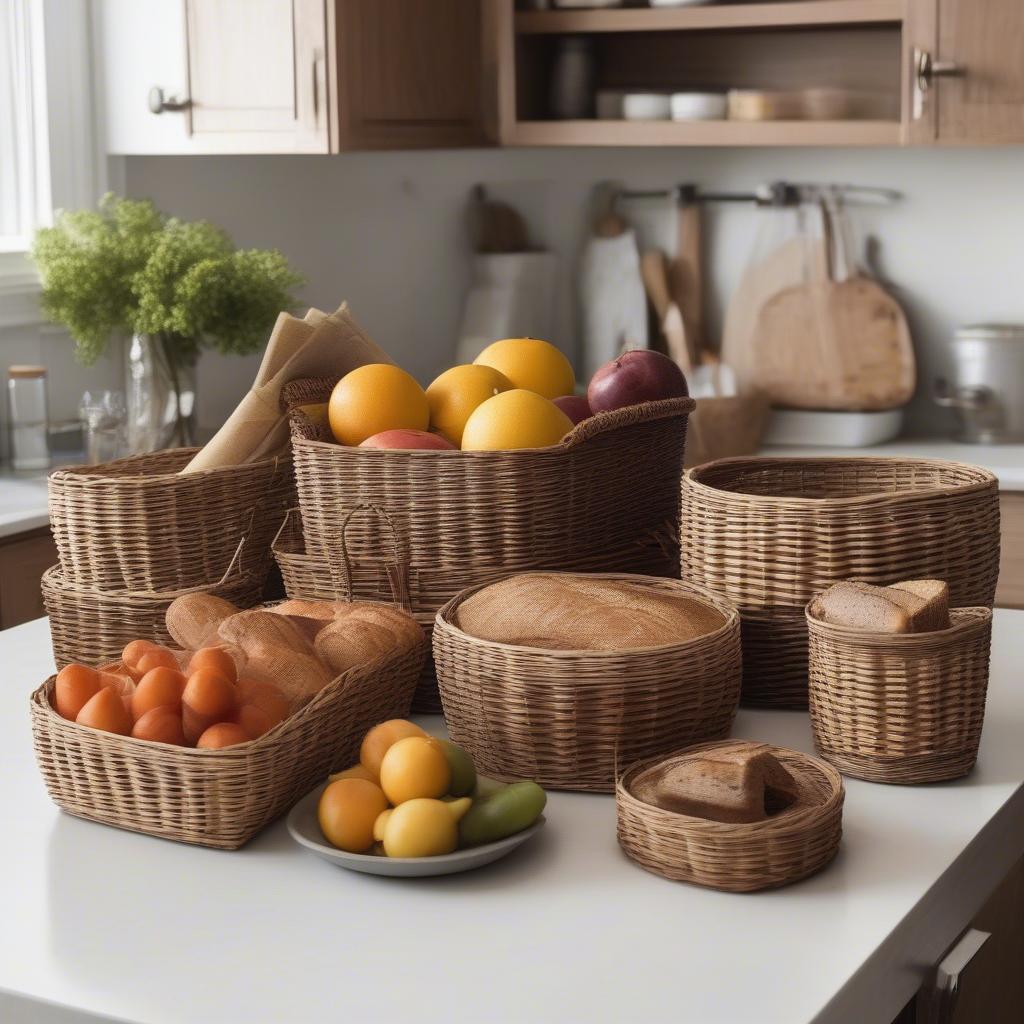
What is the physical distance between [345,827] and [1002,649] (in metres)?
0.77

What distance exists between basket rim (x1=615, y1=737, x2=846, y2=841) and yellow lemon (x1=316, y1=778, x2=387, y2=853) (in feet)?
0.51

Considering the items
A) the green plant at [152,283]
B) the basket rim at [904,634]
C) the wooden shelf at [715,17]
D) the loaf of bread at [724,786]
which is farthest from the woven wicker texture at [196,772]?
the wooden shelf at [715,17]

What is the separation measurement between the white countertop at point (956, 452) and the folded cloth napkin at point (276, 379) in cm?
144

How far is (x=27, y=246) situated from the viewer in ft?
9.23

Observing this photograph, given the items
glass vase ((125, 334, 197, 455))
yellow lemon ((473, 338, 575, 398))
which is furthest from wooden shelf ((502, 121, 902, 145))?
yellow lemon ((473, 338, 575, 398))

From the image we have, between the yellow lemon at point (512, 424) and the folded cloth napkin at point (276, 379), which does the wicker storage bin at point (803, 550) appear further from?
the folded cloth napkin at point (276, 379)

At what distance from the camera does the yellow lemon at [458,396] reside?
52.3 inches

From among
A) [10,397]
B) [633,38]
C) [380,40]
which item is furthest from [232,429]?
[633,38]

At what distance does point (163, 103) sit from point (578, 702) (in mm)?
2160

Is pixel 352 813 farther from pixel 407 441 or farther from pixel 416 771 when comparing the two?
pixel 407 441

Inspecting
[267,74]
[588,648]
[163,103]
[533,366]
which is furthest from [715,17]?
[588,648]

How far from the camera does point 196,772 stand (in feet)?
3.12

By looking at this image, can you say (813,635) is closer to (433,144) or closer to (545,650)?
(545,650)

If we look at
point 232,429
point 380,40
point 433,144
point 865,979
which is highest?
point 380,40
